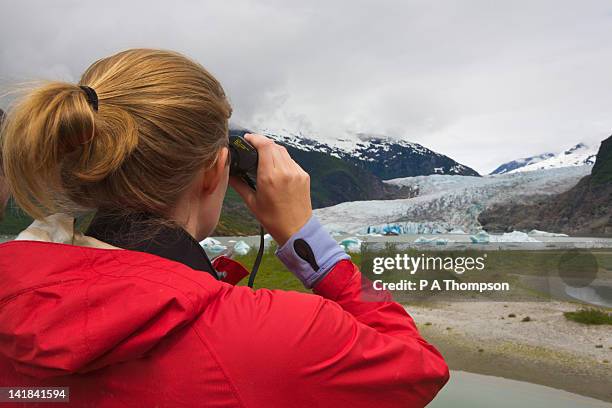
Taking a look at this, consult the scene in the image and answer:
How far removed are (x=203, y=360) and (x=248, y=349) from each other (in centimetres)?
6

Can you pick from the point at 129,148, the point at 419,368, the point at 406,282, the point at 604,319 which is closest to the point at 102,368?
the point at 129,148

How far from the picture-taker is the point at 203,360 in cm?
63

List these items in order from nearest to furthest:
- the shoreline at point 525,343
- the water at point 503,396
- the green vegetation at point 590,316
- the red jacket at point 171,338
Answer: the red jacket at point 171,338
the water at point 503,396
the shoreline at point 525,343
the green vegetation at point 590,316

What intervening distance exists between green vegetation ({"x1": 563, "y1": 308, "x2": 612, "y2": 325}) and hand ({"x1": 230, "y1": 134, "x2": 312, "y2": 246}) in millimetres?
7229

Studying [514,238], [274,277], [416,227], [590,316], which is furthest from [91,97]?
[416,227]

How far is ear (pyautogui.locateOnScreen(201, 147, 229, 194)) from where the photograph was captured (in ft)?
2.73

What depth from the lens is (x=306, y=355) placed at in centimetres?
63

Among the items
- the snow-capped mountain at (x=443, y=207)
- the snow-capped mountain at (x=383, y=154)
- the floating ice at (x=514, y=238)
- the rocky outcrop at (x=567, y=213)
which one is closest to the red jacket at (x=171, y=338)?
the floating ice at (x=514, y=238)

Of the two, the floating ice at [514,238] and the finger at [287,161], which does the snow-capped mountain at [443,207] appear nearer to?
the floating ice at [514,238]

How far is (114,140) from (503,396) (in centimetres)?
529

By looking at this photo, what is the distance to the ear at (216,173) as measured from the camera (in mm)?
832

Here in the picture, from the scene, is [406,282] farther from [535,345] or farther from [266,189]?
[535,345]

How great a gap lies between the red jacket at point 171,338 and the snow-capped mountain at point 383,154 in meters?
141

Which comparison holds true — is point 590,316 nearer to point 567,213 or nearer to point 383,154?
point 567,213
